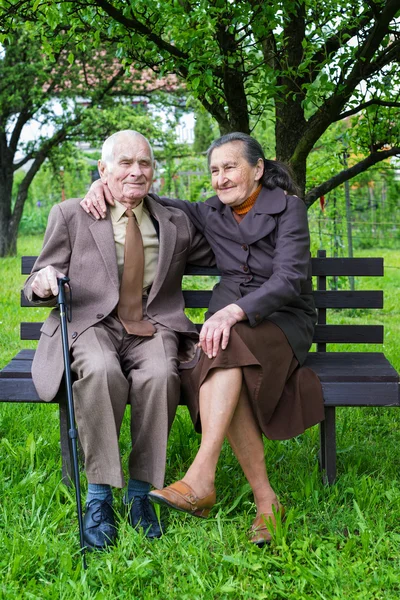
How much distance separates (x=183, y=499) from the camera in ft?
9.77

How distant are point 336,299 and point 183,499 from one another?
1.54 metres

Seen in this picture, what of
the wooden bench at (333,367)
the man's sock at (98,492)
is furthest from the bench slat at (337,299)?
the man's sock at (98,492)

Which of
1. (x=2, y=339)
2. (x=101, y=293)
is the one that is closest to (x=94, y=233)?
(x=101, y=293)

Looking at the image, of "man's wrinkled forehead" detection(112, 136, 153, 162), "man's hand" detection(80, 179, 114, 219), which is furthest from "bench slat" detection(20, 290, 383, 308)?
"man's wrinkled forehead" detection(112, 136, 153, 162)

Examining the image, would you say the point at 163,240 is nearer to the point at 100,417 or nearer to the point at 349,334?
the point at 100,417

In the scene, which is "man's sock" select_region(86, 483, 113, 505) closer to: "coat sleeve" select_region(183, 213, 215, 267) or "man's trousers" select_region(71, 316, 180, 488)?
"man's trousers" select_region(71, 316, 180, 488)

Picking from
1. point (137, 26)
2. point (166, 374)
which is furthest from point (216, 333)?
point (137, 26)

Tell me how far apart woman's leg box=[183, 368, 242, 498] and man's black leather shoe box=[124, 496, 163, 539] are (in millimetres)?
290

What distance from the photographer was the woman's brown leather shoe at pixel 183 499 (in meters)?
2.91

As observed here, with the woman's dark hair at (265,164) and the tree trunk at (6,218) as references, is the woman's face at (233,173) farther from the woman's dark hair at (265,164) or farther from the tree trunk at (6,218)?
the tree trunk at (6,218)

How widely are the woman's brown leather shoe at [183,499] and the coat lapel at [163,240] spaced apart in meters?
0.95

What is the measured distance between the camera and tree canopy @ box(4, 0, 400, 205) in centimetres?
394

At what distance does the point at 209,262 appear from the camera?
3.96 meters

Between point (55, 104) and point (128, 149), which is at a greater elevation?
point (55, 104)
